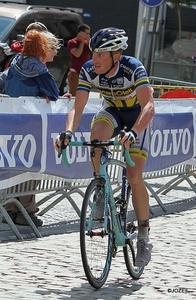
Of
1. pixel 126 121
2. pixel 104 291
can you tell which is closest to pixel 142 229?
pixel 104 291

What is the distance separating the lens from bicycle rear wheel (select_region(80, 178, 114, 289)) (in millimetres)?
6312

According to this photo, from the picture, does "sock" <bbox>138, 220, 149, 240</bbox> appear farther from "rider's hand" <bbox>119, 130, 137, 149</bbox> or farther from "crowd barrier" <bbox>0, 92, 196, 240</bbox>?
"crowd barrier" <bbox>0, 92, 196, 240</bbox>

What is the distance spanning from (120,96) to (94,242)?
1.20 m

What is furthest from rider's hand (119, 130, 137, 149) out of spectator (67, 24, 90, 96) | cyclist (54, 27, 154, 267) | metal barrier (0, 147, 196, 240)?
spectator (67, 24, 90, 96)

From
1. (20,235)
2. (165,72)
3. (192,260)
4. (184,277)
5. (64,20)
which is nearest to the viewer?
(184,277)

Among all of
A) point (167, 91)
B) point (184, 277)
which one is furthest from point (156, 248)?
point (167, 91)

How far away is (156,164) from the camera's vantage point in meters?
10.5

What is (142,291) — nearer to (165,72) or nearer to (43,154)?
(43,154)

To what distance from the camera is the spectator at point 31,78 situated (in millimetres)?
9000

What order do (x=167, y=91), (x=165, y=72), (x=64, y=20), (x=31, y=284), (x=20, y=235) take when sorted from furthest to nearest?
(x=165, y=72) < (x=64, y=20) < (x=167, y=91) < (x=20, y=235) < (x=31, y=284)

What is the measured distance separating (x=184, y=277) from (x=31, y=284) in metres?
1.27

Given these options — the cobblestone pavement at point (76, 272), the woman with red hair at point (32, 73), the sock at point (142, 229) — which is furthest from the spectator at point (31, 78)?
the sock at point (142, 229)

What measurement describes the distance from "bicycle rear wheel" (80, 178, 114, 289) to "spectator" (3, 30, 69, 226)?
2.48 m

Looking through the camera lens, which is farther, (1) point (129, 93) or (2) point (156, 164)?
(2) point (156, 164)
